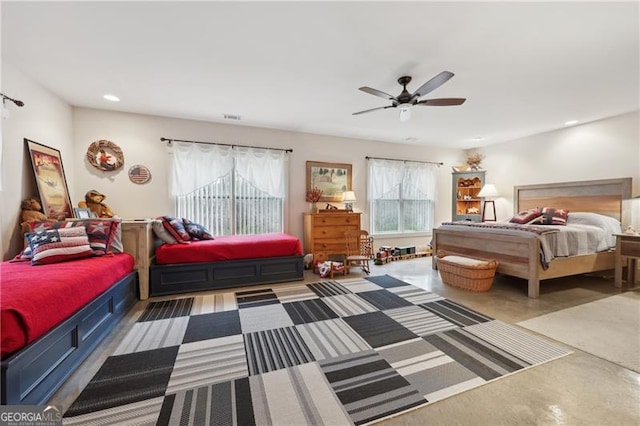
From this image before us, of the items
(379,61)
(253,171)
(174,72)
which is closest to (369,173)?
(253,171)

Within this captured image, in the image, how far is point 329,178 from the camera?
→ 5.05 m

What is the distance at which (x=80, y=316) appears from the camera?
5.79 feet

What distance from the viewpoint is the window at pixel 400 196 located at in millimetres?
5492

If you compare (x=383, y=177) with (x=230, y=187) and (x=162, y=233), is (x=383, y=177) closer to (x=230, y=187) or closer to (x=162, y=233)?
(x=230, y=187)

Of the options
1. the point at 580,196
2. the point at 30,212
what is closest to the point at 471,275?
the point at 580,196

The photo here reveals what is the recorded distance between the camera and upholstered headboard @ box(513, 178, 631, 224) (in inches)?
152

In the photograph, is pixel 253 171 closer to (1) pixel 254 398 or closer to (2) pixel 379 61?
(2) pixel 379 61

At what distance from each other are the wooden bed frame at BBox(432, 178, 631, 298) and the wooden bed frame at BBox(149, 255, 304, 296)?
104 inches

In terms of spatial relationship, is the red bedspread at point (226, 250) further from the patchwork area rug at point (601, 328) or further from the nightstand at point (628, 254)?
the nightstand at point (628, 254)

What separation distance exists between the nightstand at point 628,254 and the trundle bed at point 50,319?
5910mm

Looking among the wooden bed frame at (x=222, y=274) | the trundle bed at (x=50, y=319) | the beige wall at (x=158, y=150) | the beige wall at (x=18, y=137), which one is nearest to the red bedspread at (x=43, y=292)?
the trundle bed at (x=50, y=319)

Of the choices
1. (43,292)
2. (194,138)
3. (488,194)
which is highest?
(194,138)

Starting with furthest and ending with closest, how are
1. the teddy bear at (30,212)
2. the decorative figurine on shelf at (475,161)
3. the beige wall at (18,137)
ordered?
the decorative figurine on shelf at (475,161) → the teddy bear at (30,212) → the beige wall at (18,137)

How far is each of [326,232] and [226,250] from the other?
1.79m
